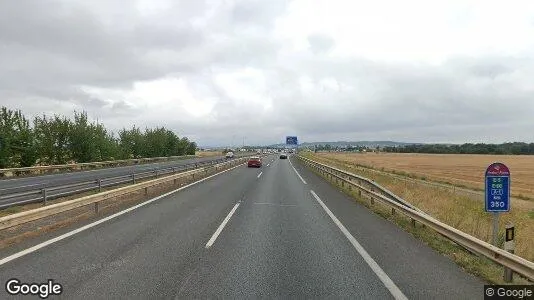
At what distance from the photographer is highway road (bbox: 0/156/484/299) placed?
20.9 feet

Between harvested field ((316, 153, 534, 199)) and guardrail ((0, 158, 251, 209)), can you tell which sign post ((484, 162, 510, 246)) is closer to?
guardrail ((0, 158, 251, 209))

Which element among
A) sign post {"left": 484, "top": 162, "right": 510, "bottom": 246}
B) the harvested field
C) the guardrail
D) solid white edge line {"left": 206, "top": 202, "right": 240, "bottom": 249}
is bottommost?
the harvested field

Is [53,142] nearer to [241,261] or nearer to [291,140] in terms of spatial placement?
[241,261]

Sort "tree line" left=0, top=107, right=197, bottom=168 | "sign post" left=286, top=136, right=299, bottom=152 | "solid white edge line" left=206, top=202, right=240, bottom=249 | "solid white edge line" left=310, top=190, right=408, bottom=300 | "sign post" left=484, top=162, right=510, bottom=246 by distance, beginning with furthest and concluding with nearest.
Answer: "sign post" left=286, top=136, right=299, bottom=152 → "tree line" left=0, top=107, right=197, bottom=168 → "solid white edge line" left=206, top=202, right=240, bottom=249 → "sign post" left=484, top=162, right=510, bottom=246 → "solid white edge line" left=310, top=190, right=408, bottom=300

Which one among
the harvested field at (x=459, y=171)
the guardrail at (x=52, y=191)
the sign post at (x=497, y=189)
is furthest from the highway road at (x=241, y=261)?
the harvested field at (x=459, y=171)

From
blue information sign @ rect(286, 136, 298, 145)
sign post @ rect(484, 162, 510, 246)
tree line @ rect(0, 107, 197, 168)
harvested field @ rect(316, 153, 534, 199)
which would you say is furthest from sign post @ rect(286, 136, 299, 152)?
sign post @ rect(484, 162, 510, 246)

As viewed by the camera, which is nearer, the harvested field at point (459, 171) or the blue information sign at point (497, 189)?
the blue information sign at point (497, 189)

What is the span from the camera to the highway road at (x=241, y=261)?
20.9ft

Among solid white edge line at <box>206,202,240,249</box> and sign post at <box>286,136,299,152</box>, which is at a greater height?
sign post at <box>286,136,299,152</box>

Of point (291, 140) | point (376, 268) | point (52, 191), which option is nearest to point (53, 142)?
point (52, 191)

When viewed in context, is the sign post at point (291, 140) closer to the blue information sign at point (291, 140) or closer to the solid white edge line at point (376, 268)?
the blue information sign at point (291, 140)

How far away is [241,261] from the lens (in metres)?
8.04

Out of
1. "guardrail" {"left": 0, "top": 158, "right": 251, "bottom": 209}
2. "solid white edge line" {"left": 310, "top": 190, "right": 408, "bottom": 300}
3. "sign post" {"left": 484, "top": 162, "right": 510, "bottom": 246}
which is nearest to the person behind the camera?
"solid white edge line" {"left": 310, "top": 190, "right": 408, "bottom": 300}

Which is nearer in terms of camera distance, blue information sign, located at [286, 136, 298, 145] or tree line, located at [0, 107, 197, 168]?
tree line, located at [0, 107, 197, 168]
